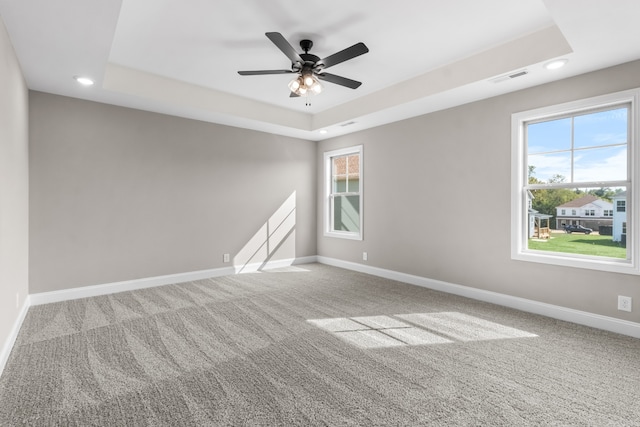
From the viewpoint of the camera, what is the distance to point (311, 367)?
2.32m

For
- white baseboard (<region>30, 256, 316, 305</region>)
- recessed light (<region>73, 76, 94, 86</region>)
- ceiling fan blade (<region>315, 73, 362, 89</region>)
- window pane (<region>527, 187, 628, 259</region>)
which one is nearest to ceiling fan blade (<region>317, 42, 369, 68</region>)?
ceiling fan blade (<region>315, 73, 362, 89</region>)

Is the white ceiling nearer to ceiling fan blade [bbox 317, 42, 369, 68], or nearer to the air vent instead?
the air vent

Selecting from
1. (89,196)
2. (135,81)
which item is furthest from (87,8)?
(89,196)

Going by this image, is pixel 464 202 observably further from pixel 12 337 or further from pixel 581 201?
pixel 12 337

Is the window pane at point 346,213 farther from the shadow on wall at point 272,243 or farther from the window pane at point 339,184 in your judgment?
the shadow on wall at point 272,243

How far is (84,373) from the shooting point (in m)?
2.21

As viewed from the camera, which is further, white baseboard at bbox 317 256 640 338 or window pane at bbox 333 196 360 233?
window pane at bbox 333 196 360 233

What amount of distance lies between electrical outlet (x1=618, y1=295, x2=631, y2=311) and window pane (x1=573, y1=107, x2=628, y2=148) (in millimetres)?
1444

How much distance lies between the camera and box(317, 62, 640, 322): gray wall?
10.3 feet

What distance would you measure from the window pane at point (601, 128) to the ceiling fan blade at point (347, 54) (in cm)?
240

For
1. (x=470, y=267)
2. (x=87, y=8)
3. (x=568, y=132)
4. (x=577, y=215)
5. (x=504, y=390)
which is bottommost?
(x=504, y=390)

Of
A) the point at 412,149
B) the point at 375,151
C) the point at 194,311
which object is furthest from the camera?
the point at 375,151

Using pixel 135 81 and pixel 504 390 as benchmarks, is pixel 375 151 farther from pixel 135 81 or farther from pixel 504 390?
pixel 504 390

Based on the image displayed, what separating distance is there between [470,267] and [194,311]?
3.35 m
